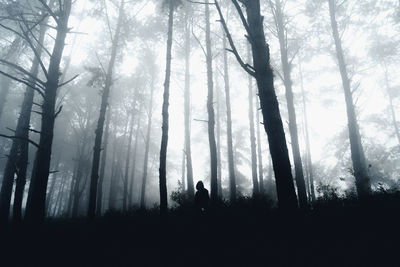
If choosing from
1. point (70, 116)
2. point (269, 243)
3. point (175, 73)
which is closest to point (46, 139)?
point (269, 243)

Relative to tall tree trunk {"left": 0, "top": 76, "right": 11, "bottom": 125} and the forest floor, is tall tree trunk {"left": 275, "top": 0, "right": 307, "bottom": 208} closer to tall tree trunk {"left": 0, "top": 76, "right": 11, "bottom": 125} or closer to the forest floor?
the forest floor

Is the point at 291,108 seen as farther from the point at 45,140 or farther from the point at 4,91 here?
the point at 4,91

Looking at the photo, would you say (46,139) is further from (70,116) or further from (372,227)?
(70,116)

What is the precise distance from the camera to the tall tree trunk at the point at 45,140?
5609 millimetres

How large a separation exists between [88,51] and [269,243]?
20875 millimetres

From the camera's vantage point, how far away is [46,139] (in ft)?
19.4

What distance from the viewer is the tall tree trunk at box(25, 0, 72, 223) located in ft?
18.4

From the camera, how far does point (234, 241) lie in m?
3.95

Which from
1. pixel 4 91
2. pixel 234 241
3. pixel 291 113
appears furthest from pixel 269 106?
pixel 4 91

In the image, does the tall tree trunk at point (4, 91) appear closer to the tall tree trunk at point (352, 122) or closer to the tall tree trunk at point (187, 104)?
the tall tree trunk at point (187, 104)

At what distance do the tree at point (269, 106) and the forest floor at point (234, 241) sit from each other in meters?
A: 0.33

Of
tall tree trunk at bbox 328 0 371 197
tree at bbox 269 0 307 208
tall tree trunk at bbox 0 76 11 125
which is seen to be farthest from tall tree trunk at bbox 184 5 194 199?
tall tree trunk at bbox 0 76 11 125

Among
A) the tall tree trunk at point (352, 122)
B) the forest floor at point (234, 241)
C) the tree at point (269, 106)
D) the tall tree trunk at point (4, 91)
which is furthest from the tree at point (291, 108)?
the tall tree trunk at point (4, 91)

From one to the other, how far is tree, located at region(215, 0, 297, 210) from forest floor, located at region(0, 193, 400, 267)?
332 millimetres
